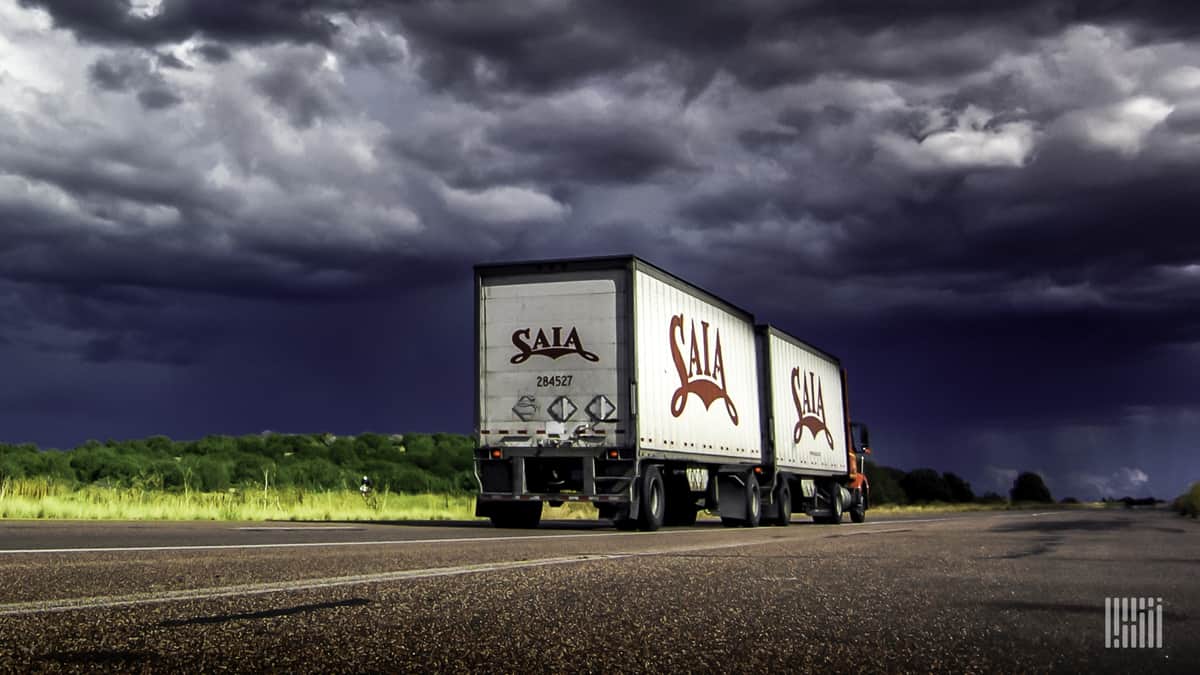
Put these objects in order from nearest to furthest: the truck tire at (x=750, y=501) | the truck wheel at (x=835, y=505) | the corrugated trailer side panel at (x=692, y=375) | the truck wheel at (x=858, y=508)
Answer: the corrugated trailer side panel at (x=692, y=375)
the truck tire at (x=750, y=501)
the truck wheel at (x=835, y=505)
the truck wheel at (x=858, y=508)

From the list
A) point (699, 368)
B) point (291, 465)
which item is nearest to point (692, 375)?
point (699, 368)

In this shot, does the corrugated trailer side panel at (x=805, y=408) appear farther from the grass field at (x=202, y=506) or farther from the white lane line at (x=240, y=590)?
the white lane line at (x=240, y=590)

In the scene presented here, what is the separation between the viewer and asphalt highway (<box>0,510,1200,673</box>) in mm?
3682

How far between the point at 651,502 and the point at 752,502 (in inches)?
212

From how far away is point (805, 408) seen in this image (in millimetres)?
29141

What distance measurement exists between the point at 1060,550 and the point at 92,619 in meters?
9.21

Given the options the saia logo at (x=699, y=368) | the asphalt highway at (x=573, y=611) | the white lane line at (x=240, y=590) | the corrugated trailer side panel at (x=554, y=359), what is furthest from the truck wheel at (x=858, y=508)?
the white lane line at (x=240, y=590)

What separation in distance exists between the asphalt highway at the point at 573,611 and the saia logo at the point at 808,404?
18944 mm

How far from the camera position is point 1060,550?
10.9m

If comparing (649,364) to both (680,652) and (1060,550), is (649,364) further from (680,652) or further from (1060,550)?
(680,652)

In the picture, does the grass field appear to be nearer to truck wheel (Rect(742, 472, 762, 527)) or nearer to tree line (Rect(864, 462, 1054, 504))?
truck wheel (Rect(742, 472, 762, 527))

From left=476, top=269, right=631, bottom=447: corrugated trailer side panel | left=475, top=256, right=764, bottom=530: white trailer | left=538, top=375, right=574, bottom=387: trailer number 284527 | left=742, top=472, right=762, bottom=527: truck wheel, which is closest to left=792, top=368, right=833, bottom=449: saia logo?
left=742, top=472, right=762, bottom=527: truck wheel

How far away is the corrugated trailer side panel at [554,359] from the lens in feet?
62.8

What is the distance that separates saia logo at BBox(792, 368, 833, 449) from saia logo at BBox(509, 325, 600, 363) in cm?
1009
